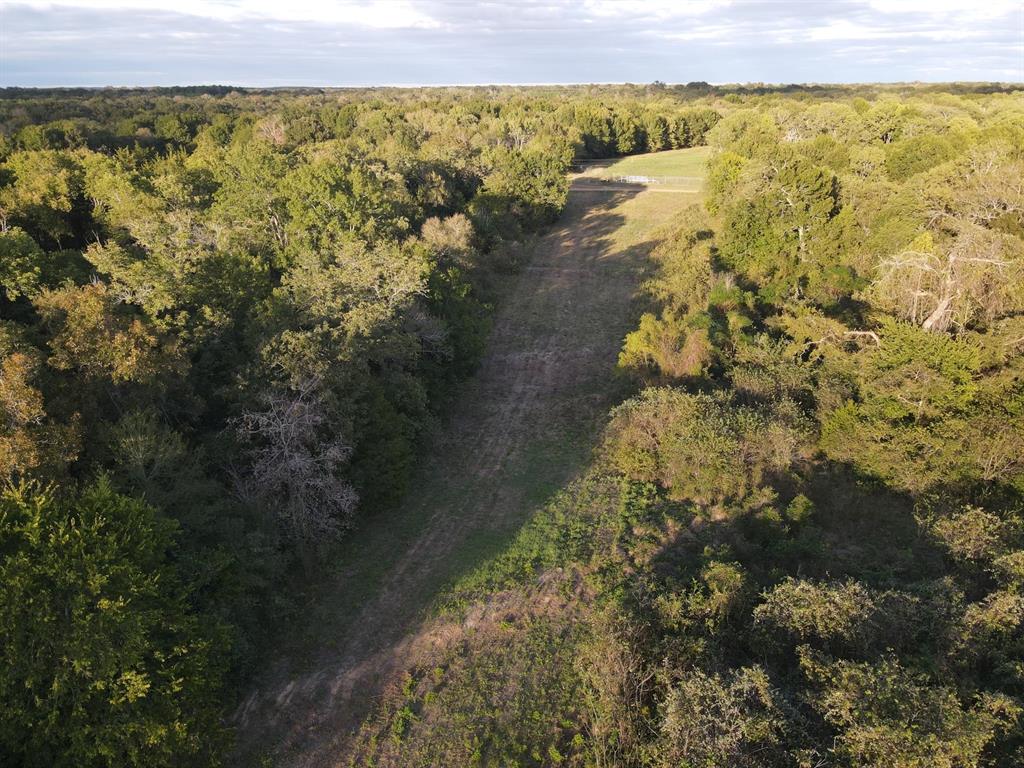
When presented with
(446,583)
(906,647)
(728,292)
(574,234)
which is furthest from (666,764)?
(574,234)

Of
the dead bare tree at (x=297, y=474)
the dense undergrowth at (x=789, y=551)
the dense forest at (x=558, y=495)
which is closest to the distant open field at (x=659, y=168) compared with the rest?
the dense forest at (x=558, y=495)

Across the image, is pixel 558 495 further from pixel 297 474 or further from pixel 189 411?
pixel 189 411

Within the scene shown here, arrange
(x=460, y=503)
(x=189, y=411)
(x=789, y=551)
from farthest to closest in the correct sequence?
(x=460, y=503)
(x=189, y=411)
(x=789, y=551)

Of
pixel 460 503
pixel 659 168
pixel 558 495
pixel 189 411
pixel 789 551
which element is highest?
pixel 659 168

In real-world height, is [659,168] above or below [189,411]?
above

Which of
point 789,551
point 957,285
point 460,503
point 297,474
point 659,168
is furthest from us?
point 659,168

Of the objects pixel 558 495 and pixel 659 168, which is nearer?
pixel 558 495

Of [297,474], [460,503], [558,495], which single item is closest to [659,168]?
[558,495]

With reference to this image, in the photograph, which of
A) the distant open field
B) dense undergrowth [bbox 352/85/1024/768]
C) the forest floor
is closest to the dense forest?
dense undergrowth [bbox 352/85/1024/768]
